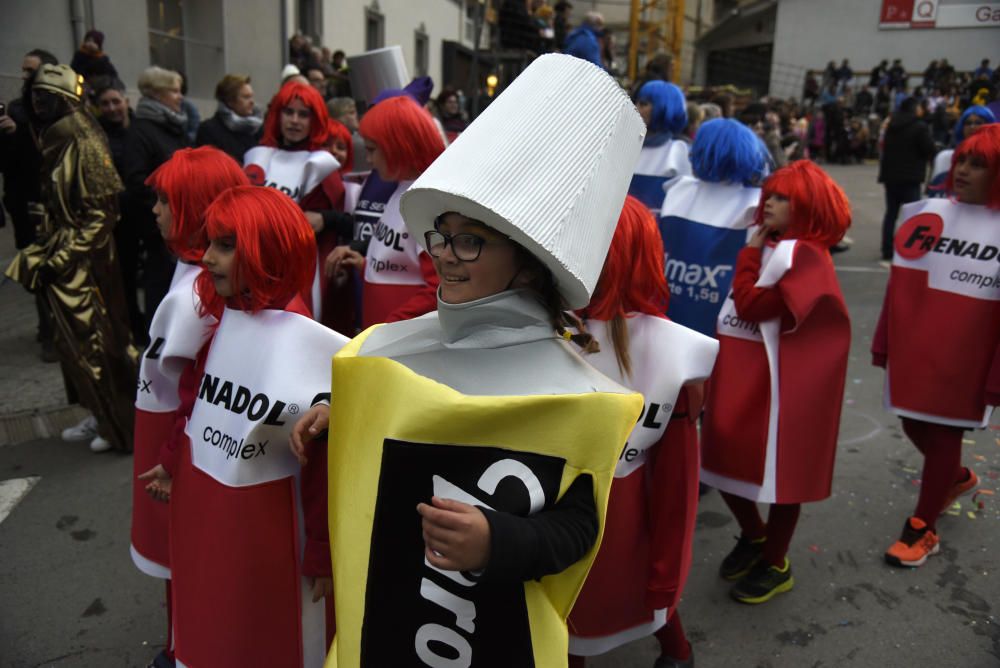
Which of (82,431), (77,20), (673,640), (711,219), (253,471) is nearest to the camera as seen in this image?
(253,471)

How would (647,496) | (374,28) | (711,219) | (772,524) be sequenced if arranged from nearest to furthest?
(647,496)
(772,524)
(711,219)
(374,28)

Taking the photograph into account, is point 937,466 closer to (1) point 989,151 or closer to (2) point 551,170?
(1) point 989,151

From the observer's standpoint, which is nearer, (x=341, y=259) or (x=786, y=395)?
(x=786, y=395)

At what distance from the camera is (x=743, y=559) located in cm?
338

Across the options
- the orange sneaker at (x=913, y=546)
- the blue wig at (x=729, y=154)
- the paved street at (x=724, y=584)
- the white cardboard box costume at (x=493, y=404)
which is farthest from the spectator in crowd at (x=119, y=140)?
the orange sneaker at (x=913, y=546)

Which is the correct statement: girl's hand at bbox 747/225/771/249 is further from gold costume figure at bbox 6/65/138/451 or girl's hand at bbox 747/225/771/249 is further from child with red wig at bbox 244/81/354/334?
gold costume figure at bbox 6/65/138/451

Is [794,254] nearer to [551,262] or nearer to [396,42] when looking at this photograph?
[551,262]

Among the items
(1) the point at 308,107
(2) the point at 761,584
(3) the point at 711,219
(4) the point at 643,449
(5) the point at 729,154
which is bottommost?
(2) the point at 761,584

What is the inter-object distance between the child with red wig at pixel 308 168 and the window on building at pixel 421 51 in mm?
19058

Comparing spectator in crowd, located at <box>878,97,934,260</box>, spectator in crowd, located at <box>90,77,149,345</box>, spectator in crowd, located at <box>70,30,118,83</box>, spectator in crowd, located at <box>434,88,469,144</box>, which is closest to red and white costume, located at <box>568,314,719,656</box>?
spectator in crowd, located at <box>90,77,149,345</box>

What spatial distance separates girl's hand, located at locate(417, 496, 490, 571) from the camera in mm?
1266

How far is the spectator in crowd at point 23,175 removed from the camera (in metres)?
5.82

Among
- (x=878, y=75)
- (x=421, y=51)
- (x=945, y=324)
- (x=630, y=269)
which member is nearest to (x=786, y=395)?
(x=945, y=324)

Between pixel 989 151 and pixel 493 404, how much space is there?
9.35ft
